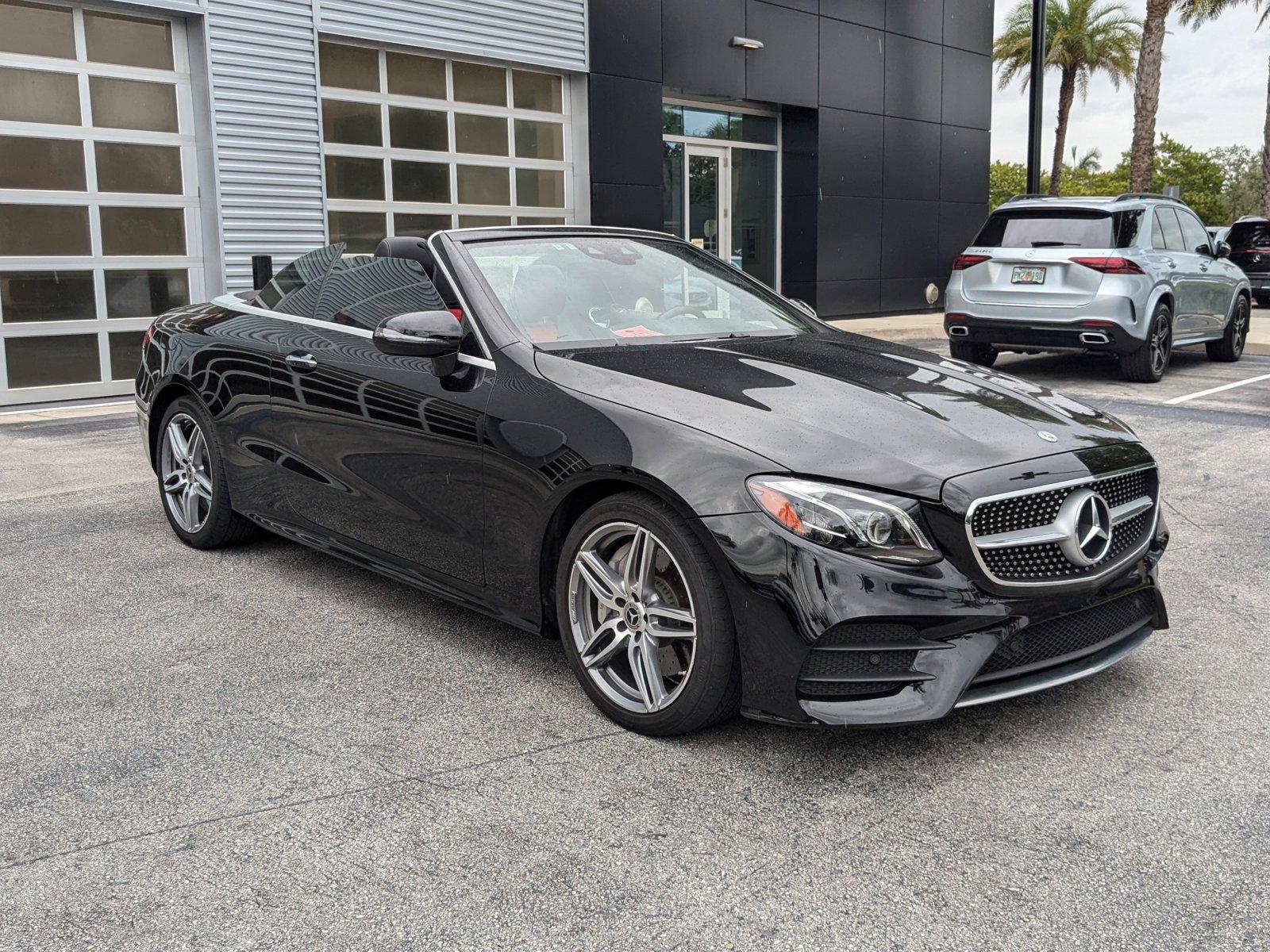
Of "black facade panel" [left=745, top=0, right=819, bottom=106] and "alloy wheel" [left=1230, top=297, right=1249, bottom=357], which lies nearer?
"alloy wheel" [left=1230, top=297, right=1249, bottom=357]

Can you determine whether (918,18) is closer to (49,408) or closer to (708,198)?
(708,198)

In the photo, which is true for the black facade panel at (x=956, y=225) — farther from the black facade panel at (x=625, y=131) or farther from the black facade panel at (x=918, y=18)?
the black facade panel at (x=625, y=131)

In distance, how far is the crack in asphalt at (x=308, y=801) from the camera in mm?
2812

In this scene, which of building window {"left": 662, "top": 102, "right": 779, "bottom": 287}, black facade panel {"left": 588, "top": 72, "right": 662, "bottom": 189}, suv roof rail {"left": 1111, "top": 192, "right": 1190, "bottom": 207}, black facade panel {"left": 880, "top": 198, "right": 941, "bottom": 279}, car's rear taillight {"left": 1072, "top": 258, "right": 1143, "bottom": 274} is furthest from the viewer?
black facade panel {"left": 880, "top": 198, "right": 941, "bottom": 279}

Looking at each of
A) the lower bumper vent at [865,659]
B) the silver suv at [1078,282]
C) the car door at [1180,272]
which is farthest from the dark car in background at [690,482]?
the car door at [1180,272]

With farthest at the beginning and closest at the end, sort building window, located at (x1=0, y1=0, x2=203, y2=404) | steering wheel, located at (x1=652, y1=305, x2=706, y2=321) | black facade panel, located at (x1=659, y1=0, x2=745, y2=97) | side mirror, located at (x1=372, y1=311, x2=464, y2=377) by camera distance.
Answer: black facade panel, located at (x1=659, y1=0, x2=745, y2=97)
building window, located at (x1=0, y1=0, x2=203, y2=404)
steering wheel, located at (x1=652, y1=305, x2=706, y2=321)
side mirror, located at (x1=372, y1=311, x2=464, y2=377)

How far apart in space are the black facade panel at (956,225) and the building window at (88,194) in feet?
46.8

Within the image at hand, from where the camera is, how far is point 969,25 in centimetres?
2208

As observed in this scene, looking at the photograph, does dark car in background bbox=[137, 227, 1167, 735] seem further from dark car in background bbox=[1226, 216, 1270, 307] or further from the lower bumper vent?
dark car in background bbox=[1226, 216, 1270, 307]

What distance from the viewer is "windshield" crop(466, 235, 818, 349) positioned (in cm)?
423

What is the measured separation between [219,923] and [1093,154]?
375 feet

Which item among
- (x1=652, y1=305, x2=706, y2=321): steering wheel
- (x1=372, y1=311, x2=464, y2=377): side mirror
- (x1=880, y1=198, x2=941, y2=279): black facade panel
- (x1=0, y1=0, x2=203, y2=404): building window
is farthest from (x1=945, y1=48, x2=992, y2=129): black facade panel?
(x1=372, y1=311, x2=464, y2=377): side mirror

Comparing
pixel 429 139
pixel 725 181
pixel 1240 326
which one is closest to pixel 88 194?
pixel 429 139

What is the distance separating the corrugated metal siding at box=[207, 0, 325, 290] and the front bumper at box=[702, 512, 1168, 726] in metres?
10.0
